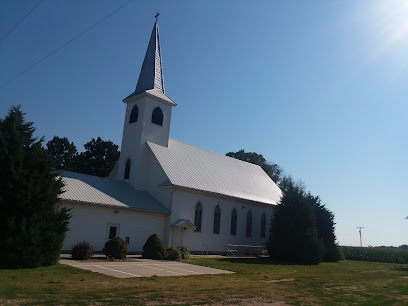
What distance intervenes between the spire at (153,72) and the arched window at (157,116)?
4.49 ft

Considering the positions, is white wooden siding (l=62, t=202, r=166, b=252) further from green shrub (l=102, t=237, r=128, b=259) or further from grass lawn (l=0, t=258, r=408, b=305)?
grass lawn (l=0, t=258, r=408, b=305)

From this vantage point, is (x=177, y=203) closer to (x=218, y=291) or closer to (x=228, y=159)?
(x=228, y=159)

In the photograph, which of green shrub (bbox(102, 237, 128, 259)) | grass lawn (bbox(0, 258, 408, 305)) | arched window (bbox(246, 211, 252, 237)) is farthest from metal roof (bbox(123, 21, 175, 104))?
grass lawn (bbox(0, 258, 408, 305))

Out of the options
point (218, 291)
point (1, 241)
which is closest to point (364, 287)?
point (218, 291)

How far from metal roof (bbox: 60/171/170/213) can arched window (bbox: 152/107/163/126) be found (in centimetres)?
676

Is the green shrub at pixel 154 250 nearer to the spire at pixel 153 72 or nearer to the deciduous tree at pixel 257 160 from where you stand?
→ the spire at pixel 153 72

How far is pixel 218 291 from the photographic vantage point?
42.9ft

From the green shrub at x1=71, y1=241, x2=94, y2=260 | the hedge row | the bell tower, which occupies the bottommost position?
the green shrub at x1=71, y1=241, x2=94, y2=260

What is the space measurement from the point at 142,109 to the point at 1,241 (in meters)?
22.2

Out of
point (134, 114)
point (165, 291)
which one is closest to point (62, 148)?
point (134, 114)

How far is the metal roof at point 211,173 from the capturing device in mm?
35875

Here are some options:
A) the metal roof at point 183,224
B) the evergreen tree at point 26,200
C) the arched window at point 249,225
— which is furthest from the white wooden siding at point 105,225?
the arched window at point 249,225

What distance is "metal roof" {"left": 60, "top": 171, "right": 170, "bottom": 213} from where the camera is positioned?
28297 millimetres

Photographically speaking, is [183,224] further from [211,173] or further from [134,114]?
[134,114]
